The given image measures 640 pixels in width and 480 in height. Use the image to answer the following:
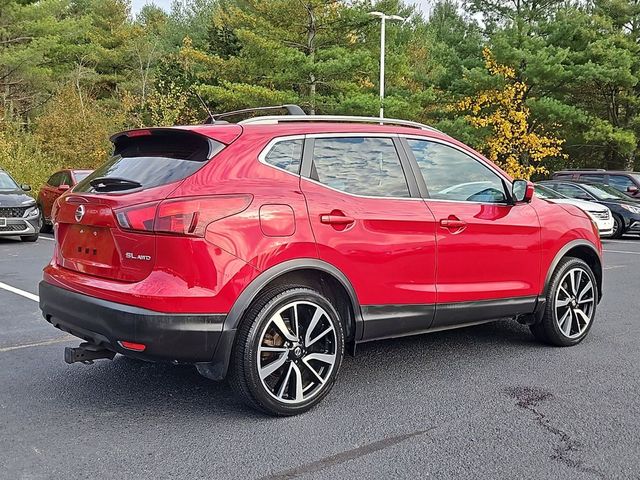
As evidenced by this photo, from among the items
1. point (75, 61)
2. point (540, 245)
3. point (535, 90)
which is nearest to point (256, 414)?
point (540, 245)

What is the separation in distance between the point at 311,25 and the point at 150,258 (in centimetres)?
2317

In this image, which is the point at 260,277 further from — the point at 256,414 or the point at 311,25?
the point at 311,25

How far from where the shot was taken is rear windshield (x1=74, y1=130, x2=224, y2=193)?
12.6ft

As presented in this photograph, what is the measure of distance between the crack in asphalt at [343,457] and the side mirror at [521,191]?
2107 millimetres

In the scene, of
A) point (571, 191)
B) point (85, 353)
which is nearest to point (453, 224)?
point (85, 353)

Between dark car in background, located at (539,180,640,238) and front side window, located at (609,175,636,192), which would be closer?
dark car in background, located at (539,180,640,238)

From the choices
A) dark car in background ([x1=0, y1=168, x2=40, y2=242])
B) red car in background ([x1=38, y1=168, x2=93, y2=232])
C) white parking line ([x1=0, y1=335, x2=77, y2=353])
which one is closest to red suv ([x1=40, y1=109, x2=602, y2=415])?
white parking line ([x1=0, y1=335, x2=77, y2=353])

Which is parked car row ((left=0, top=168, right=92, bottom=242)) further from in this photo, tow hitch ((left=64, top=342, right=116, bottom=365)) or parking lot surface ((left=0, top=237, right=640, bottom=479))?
tow hitch ((left=64, top=342, right=116, bottom=365))

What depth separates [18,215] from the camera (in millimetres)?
13133

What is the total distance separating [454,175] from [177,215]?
2.19m

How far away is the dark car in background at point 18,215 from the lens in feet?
42.5

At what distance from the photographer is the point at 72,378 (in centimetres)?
459

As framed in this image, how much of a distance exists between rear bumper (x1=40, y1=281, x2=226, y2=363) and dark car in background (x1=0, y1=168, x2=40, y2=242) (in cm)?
1033

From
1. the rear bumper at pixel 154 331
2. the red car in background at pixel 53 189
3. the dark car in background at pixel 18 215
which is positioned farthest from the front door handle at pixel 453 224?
the red car in background at pixel 53 189
